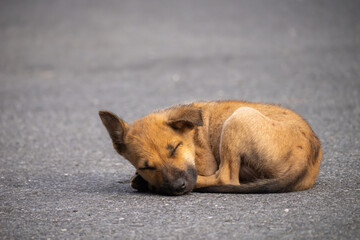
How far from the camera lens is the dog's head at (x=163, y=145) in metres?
5.77

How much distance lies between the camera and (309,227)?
4.81m

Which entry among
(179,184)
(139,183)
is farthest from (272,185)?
(139,183)

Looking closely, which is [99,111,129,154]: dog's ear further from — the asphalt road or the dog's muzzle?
the dog's muzzle

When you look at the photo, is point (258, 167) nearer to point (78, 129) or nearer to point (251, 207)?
point (251, 207)

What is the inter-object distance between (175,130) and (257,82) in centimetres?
748

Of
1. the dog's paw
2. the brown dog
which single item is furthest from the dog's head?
the dog's paw

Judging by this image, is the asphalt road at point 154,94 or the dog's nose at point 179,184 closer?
the asphalt road at point 154,94

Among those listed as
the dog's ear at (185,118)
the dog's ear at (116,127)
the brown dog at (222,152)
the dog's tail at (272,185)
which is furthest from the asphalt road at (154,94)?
the dog's ear at (185,118)

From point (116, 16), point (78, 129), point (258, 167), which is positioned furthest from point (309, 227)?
point (116, 16)

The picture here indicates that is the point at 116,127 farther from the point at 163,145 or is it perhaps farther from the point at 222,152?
the point at 222,152

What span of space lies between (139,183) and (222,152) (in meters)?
1.02

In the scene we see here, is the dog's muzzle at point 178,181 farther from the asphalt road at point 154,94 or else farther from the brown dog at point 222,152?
the asphalt road at point 154,94

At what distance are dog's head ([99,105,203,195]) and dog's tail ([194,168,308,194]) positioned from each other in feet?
1.49

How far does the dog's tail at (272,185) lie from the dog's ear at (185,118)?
779 millimetres
